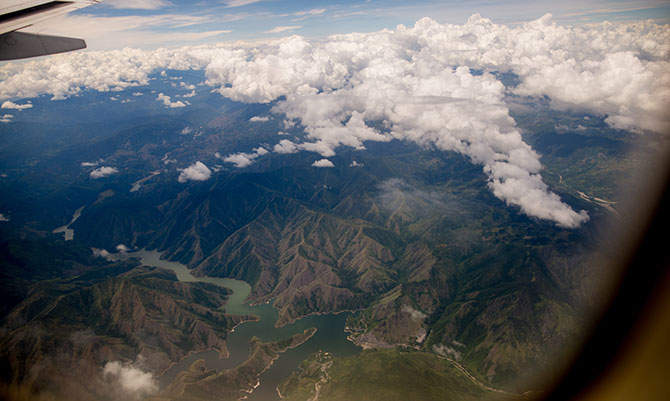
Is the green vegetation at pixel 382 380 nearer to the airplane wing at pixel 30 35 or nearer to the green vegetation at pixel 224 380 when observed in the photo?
the green vegetation at pixel 224 380

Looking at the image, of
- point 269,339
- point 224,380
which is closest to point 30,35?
point 224,380

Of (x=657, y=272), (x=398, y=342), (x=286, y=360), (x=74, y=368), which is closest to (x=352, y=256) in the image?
(x=398, y=342)

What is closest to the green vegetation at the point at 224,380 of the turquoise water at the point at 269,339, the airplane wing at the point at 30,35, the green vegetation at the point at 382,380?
the turquoise water at the point at 269,339

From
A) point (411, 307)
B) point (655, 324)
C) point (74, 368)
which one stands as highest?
point (655, 324)

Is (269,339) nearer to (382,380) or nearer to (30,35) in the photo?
(382,380)

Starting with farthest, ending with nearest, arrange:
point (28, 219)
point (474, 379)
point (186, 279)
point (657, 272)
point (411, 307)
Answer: point (28, 219) → point (186, 279) → point (411, 307) → point (474, 379) → point (657, 272)

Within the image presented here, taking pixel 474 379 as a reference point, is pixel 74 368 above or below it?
above

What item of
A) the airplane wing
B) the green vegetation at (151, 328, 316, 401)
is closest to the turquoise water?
the green vegetation at (151, 328, 316, 401)

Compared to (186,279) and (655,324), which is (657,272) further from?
(186,279)
